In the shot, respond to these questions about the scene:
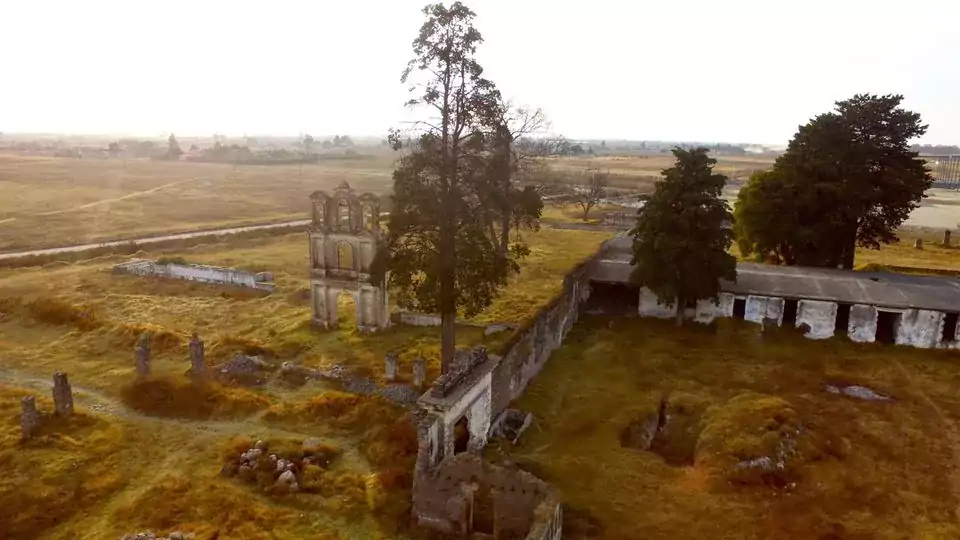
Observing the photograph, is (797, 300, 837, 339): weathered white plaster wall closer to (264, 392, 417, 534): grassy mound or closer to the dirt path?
(264, 392, 417, 534): grassy mound

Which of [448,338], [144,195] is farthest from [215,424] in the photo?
[144,195]

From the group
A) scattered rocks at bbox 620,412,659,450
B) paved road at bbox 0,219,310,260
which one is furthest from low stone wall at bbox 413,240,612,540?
paved road at bbox 0,219,310,260

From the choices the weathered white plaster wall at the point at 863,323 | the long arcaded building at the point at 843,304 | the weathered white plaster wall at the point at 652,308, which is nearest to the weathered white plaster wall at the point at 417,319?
the long arcaded building at the point at 843,304

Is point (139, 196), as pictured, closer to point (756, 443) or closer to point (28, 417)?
point (28, 417)

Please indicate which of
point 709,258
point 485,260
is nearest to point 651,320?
point 709,258

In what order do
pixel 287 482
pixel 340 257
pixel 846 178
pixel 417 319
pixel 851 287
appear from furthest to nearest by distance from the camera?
1. pixel 846 178
2. pixel 417 319
3. pixel 340 257
4. pixel 851 287
5. pixel 287 482

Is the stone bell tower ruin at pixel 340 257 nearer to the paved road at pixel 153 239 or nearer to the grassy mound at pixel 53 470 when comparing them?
the grassy mound at pixel 53 470
